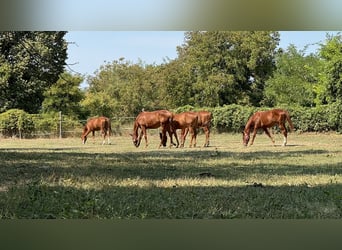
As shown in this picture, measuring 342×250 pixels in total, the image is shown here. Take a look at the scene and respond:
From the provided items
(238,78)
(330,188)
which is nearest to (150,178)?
(238,78)

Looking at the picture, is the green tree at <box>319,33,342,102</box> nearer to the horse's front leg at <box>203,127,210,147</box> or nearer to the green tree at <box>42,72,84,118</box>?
the horse's front leg at <box>203,127,210,147</box>

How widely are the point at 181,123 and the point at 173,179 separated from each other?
57 centimetres

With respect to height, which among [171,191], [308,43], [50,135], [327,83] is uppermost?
[308,43]

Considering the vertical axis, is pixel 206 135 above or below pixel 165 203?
above

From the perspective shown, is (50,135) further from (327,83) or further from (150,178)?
(327,83)

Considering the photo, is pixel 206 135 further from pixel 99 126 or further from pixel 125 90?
pixel 99 126

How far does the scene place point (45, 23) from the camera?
17.7 feet

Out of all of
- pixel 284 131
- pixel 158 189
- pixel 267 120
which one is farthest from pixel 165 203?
pixel 284 131

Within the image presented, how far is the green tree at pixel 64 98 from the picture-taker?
577 centimetres

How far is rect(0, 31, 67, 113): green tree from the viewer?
5.63 metres

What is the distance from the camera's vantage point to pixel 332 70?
5.76 meters

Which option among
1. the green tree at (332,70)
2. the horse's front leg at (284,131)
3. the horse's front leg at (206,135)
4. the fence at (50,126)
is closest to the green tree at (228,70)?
the horse's front leg at (206,135)

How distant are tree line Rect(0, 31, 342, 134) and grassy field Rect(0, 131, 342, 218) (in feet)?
1.13

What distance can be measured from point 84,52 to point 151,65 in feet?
2.10
